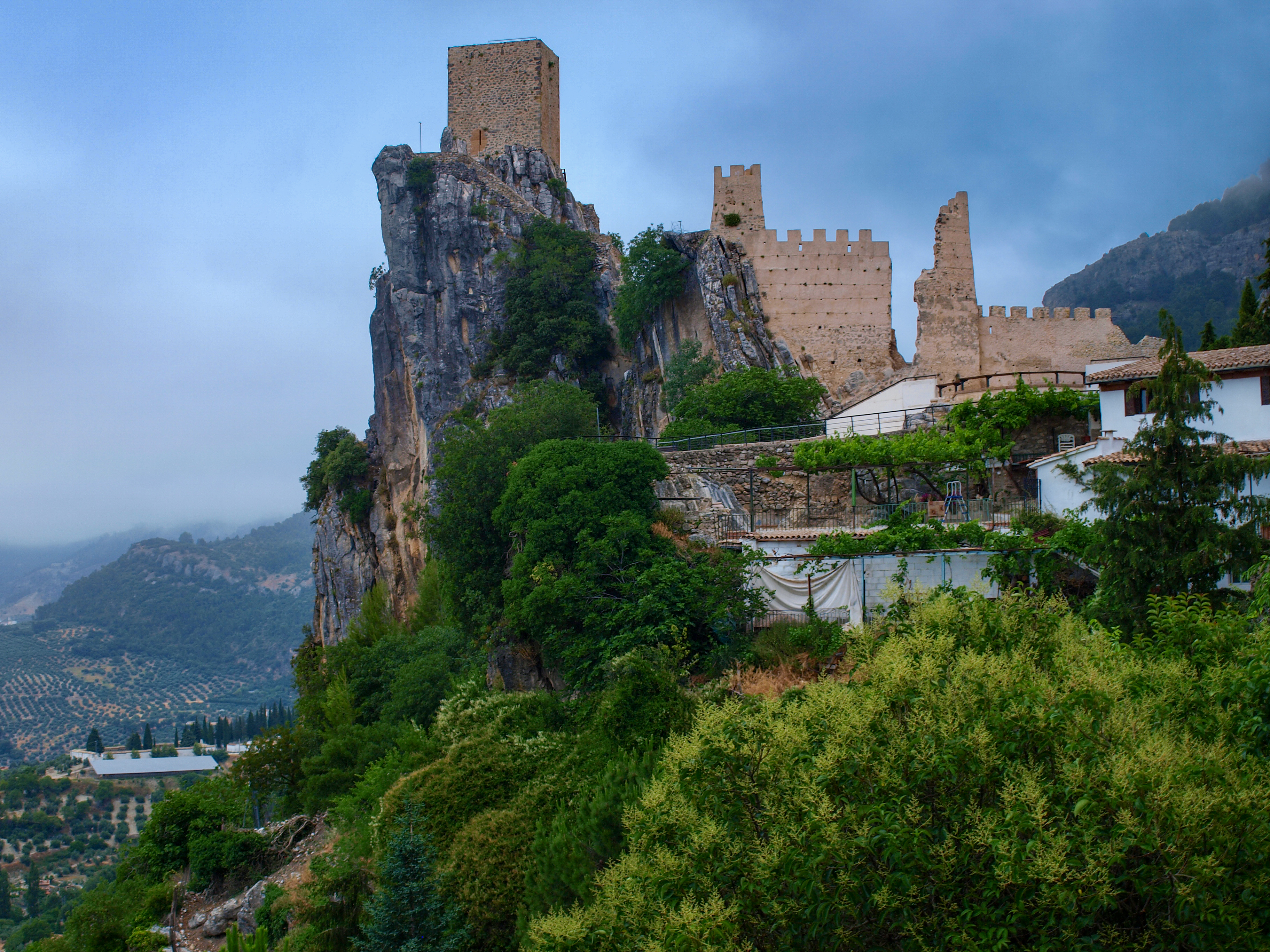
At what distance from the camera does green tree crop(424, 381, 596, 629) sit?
2559 cm

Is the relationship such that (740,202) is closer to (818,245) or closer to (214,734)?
(818,245)

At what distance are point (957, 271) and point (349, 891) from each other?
89.6ft

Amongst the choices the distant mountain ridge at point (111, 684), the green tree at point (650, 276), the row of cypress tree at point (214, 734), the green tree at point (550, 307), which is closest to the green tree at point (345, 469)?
the green tree at point (550, 307)

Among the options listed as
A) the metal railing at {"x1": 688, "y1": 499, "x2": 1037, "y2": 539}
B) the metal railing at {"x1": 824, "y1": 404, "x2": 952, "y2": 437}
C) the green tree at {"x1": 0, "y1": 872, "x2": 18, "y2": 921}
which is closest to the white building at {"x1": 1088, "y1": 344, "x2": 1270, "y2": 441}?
the metal railing at {"x1": 688, "y1": 499, "x2": 1037, "y2": 539}

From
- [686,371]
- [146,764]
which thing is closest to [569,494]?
[686,371]

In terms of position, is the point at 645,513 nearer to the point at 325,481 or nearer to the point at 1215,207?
the point at 325,481

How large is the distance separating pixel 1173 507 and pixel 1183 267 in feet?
212

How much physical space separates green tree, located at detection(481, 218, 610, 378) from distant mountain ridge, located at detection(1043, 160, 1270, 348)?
30.3 m

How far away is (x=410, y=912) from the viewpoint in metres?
13.0

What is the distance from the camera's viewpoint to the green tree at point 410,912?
12.8 m

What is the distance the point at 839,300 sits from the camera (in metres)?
35.9

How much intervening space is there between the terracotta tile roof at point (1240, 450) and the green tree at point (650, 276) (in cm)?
2187

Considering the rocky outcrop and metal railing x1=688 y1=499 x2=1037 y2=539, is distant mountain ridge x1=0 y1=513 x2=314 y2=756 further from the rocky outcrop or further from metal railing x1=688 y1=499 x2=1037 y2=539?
metal railing x1=688 y1=499 x2=1037 y2=539

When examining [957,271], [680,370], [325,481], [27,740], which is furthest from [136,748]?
[957,271]
